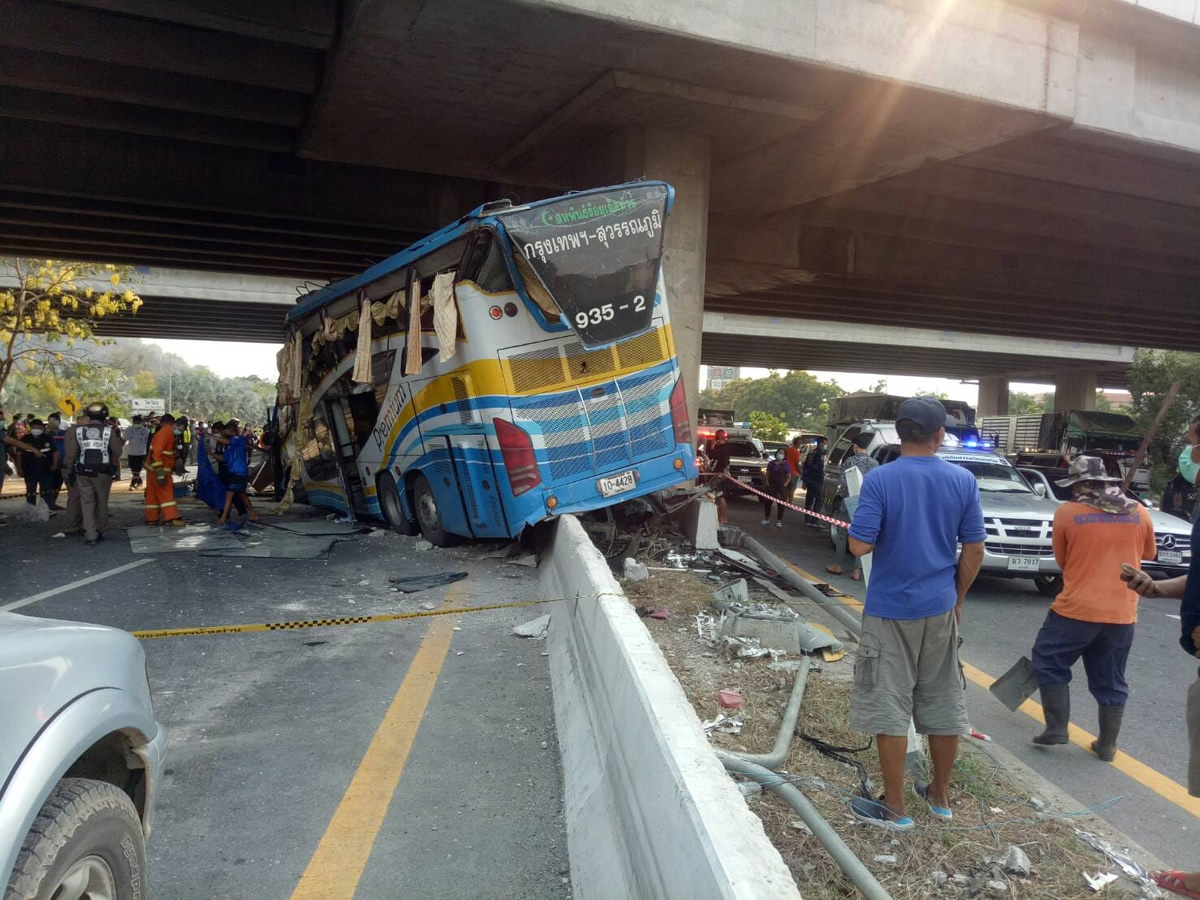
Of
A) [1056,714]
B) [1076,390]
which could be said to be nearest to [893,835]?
[1056,714]

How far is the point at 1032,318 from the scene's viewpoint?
86.8 feet

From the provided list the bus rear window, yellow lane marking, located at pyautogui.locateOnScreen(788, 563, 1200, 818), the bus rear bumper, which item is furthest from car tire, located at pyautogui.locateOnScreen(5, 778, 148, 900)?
the bus rear window

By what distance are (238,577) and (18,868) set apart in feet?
25.2

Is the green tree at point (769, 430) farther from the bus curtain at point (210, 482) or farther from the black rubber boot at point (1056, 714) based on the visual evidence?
the black rubber boot at point (1056, 714)

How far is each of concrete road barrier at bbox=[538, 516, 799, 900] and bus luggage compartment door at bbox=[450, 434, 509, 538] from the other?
4446mm

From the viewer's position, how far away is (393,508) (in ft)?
40.1

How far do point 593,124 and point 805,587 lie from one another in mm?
7252

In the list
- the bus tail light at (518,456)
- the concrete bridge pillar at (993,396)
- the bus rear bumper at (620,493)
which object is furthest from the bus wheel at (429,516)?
the concrete bridge pillar at (993,396)

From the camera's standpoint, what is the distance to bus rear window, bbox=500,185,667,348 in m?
8.75

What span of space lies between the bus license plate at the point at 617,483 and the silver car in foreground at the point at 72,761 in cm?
690

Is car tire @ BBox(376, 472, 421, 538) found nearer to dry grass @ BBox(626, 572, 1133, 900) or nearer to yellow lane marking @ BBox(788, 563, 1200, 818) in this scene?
dry grass @ BBox(626, 572, 1133, 900)

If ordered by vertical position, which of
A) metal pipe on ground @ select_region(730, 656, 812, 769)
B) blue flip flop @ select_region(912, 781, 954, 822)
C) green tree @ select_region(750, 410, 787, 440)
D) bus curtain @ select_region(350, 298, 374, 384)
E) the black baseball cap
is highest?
bus curtain @ select_region(350, 298, 374, 384)

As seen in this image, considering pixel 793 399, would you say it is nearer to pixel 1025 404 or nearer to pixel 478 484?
pixel 1025 404

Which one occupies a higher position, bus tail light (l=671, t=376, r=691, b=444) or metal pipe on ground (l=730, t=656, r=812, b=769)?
bus tail light (l=671, t=376, r=691, b=444)
